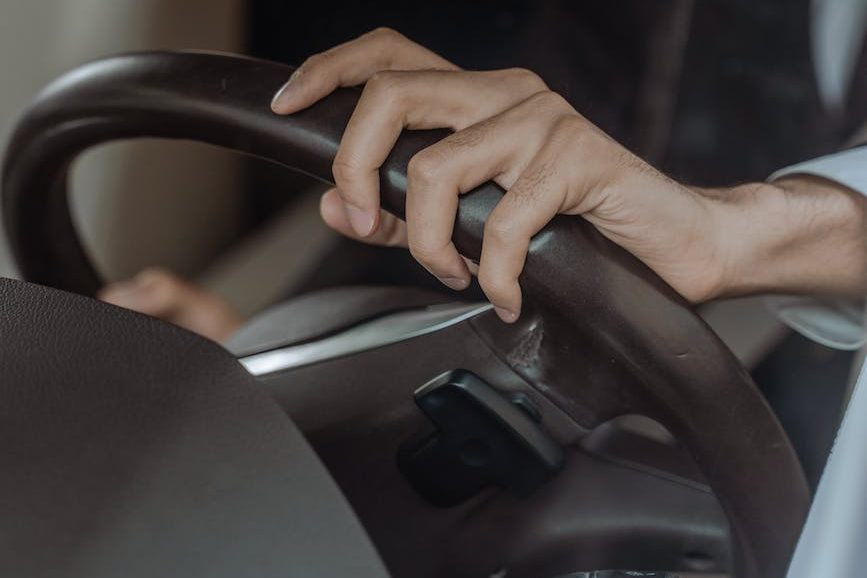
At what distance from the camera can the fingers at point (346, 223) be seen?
49 cm

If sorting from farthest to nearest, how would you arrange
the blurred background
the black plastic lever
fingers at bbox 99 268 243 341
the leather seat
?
the blurred background → fingers at bbox 99 268 243 341 → the black plastic lever → the leather seat

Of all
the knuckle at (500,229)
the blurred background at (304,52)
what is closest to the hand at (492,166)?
the knuckle at (500,229)

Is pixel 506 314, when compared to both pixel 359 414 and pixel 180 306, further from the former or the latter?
pixel 180 306

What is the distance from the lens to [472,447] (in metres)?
0.46

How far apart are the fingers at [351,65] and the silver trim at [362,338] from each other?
100mm

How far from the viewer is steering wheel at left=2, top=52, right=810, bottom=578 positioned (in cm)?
40

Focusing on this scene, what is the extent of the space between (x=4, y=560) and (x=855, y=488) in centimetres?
28

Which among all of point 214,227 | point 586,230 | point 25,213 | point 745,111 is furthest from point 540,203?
point 214,227

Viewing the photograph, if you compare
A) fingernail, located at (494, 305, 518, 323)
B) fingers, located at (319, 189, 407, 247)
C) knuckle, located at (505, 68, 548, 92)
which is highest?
fingers, located at (319, 189, 407, 247)

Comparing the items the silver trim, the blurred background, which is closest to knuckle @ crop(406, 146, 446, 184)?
the silver trim

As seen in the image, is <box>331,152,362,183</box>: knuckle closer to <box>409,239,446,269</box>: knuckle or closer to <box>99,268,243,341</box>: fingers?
<box>409,239,446,269</box>: knuckle

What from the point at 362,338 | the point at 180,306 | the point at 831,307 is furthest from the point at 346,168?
the point at 180,306

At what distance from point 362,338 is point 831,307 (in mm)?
228

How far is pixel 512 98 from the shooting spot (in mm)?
445
